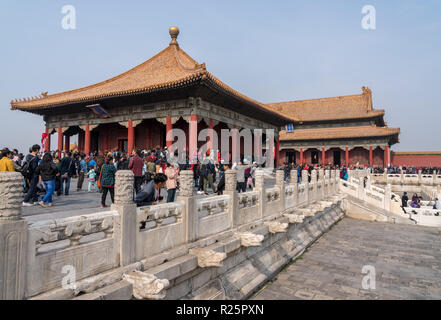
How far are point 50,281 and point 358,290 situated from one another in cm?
652

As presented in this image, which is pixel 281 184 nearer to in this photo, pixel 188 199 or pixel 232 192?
pixel 232 192

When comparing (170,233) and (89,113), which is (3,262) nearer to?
(170,233)

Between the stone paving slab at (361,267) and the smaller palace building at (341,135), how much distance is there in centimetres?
2097

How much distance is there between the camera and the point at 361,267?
26.9 feet

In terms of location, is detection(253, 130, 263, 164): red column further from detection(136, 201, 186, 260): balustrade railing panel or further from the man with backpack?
detection(136, 201, 186, 260): balustrade railing panel

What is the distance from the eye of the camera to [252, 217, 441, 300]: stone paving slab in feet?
21.2

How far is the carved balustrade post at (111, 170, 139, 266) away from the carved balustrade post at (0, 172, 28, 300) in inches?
42.3

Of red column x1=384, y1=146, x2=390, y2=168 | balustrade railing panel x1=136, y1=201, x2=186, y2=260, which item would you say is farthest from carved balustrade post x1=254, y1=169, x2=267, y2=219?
red column x1=384, y1=146, x2=390, y2=168

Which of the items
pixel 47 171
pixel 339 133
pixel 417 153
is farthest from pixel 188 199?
pixel 417 153

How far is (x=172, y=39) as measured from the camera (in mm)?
20703

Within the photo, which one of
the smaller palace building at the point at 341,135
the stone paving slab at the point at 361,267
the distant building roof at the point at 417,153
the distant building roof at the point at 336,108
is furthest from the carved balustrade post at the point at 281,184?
the distant building roof at the point at 417,153

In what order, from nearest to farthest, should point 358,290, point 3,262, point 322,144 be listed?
point 3,262, point 358,290, point 322,144

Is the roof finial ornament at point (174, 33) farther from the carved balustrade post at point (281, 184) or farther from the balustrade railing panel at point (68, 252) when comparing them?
the balustrade railing panel at point (68, 252)
